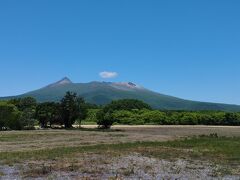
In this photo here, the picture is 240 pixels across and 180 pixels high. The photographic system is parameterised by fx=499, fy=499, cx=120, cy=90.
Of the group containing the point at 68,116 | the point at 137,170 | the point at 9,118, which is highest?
the point at 68,116

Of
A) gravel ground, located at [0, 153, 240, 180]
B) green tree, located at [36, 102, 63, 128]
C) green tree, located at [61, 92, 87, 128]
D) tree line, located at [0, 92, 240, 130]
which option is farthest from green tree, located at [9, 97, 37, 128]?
gravel ground, located at [0, 153, 240, 180]

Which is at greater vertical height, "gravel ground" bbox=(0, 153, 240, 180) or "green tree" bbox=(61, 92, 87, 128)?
"green tree" bbox=(61, 92, 87, 128)

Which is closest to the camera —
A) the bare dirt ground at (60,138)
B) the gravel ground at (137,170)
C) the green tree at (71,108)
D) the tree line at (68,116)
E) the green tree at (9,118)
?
the gravel ground at (137,170)

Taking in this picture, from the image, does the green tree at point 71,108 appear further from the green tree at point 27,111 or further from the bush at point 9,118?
the bush at point 9,118

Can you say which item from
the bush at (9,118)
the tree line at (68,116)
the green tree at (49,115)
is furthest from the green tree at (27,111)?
the green tree at (49,115)

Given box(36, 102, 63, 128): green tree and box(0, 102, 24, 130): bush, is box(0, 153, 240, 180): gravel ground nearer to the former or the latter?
box(0, 102, 24, 130): bush

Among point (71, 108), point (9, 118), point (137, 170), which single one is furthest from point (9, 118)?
point (137, 170)

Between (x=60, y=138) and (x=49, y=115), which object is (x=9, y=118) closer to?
(x=49, y=115)

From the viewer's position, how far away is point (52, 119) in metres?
96.4

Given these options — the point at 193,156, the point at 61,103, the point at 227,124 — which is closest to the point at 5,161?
the point at 193,156

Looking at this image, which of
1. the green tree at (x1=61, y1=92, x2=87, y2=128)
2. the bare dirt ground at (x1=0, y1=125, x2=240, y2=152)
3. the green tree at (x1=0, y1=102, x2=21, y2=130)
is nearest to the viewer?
the bare dirt ground at (x1=0, y1=125, x2=240, y2=152)

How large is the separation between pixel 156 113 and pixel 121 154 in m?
106

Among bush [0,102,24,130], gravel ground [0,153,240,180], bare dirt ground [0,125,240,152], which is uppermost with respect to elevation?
bush [0,102,24,130]

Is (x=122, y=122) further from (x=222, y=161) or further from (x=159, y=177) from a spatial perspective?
→ (x=159, y=177)
